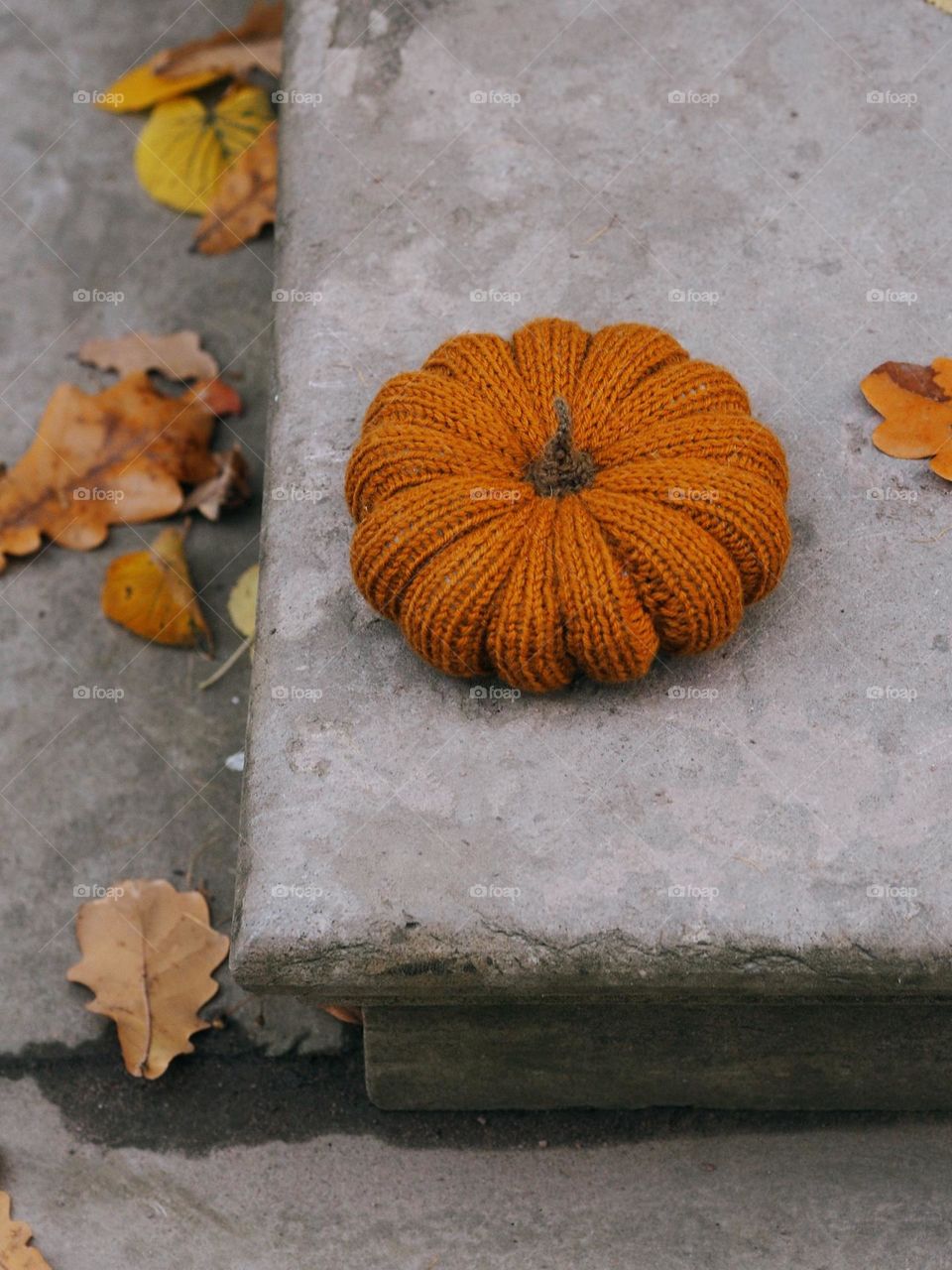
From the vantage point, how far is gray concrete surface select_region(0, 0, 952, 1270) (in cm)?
211

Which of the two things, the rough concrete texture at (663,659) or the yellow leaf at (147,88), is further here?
the yellow leaf at (147,88)

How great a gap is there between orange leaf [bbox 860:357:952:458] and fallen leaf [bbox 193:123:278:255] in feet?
5.39

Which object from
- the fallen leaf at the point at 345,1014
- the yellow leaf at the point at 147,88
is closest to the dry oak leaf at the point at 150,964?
the fallen leaf at the point at 345,1014

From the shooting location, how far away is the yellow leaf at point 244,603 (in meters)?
2.71

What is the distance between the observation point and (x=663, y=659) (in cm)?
194

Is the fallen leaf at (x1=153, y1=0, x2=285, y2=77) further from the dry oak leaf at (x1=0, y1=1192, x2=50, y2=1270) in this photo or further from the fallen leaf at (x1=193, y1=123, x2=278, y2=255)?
the dry oak leaf at (x1=0, y1=1192, x2=50, y2=1270)

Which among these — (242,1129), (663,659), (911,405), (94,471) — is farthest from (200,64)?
(242,1129)

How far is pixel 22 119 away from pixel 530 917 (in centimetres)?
269

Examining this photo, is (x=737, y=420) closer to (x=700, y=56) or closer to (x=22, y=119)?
(x=700, y=56)

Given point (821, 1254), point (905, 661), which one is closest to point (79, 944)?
point (821, 1254)

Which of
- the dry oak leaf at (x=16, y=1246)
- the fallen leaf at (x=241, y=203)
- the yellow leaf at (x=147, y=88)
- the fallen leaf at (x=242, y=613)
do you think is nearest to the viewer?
the dry oak leaf at (x=16, y=1246)

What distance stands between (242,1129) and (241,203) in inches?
81.0

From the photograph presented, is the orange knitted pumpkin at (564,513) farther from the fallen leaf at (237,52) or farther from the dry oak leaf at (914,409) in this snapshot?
the fallen leaf at (237,52)

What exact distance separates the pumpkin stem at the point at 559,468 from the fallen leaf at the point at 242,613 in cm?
99
